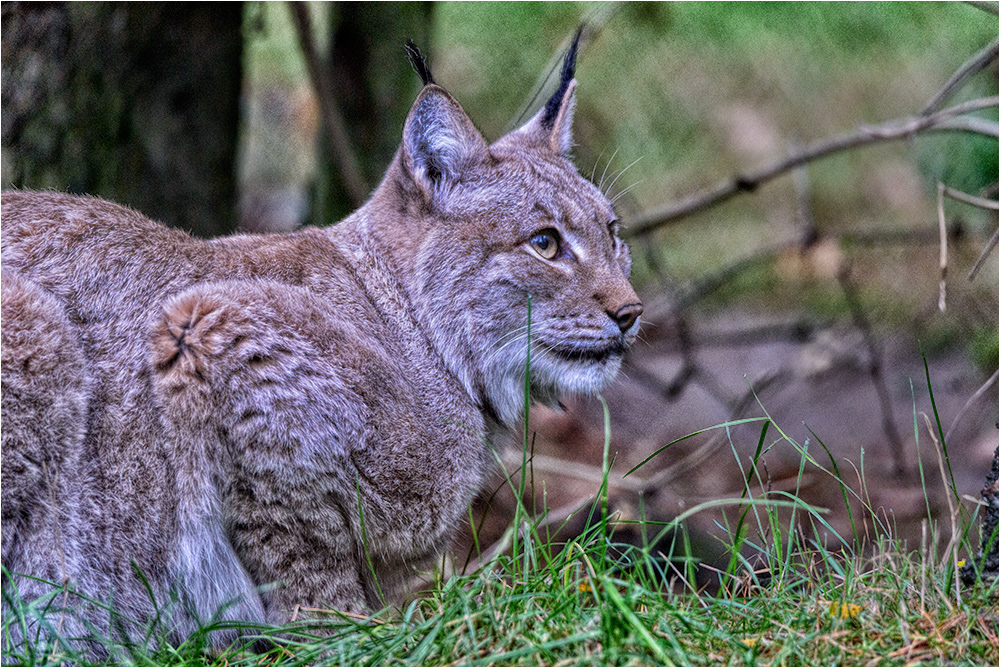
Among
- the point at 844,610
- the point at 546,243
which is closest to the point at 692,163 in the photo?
the point at 546,243

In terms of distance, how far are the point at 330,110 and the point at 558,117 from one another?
2033 millimetres

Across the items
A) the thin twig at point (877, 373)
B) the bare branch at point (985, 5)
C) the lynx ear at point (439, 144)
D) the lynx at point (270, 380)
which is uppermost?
the bare branch at point (985, 5)

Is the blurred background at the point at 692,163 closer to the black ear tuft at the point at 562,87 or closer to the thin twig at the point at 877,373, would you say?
the thin twig at the point at 877,373

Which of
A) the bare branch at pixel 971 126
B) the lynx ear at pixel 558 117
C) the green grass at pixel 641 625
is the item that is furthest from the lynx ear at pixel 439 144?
the bare branch at pixel 971 126

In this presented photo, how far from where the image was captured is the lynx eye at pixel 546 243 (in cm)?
366

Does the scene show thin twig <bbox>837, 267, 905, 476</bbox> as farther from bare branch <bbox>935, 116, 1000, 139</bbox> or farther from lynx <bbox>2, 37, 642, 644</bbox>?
lynx <bbox>2, 37, 642, 644</bbox>

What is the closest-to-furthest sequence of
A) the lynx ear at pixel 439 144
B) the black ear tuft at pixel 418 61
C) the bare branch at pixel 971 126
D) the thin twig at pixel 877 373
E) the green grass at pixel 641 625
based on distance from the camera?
the green grass at pixel 641 625 → the black ear tuft at pixel 418 61 → the lynx ear at pixel 439 144 → the bare branch at pixel 971 126 → the thin twig at pixel 877 373

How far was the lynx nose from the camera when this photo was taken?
356cm

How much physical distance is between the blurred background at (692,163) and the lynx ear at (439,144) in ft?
2.64

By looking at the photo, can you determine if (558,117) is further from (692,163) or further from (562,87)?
(692,163)

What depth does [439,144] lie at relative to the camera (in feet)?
12.0

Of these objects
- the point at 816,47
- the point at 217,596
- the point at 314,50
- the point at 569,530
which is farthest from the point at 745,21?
the point at 217,596

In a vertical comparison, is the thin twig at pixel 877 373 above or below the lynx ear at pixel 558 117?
below

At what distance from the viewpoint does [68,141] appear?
15.0 ft
